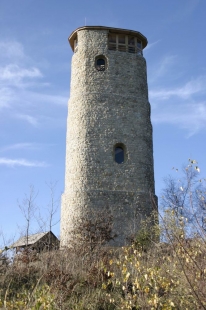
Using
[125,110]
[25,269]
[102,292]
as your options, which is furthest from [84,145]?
[102,292]

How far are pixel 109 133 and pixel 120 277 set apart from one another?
30.2 ft

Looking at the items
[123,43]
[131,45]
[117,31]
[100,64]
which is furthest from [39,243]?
[117,31]

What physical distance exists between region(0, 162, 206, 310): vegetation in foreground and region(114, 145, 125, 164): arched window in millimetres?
5302

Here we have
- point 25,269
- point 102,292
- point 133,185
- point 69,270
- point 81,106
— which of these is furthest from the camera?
point 81,106

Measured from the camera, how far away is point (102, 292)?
7672mm

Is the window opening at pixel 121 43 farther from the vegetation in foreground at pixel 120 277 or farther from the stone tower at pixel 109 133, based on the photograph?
the vegetation in foreground at pixel 120 277

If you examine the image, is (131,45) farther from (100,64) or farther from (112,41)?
(100,64)

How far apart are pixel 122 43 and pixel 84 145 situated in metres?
5.89

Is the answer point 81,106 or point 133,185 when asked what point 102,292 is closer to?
point 133,185

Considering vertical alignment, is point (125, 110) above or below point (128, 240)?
above

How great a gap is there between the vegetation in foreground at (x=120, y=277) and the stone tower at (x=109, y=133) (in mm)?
3910

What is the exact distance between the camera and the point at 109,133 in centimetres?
1680

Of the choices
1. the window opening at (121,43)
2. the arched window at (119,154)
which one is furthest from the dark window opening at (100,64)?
the arched window at (119,154)

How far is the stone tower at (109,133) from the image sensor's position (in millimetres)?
15945
